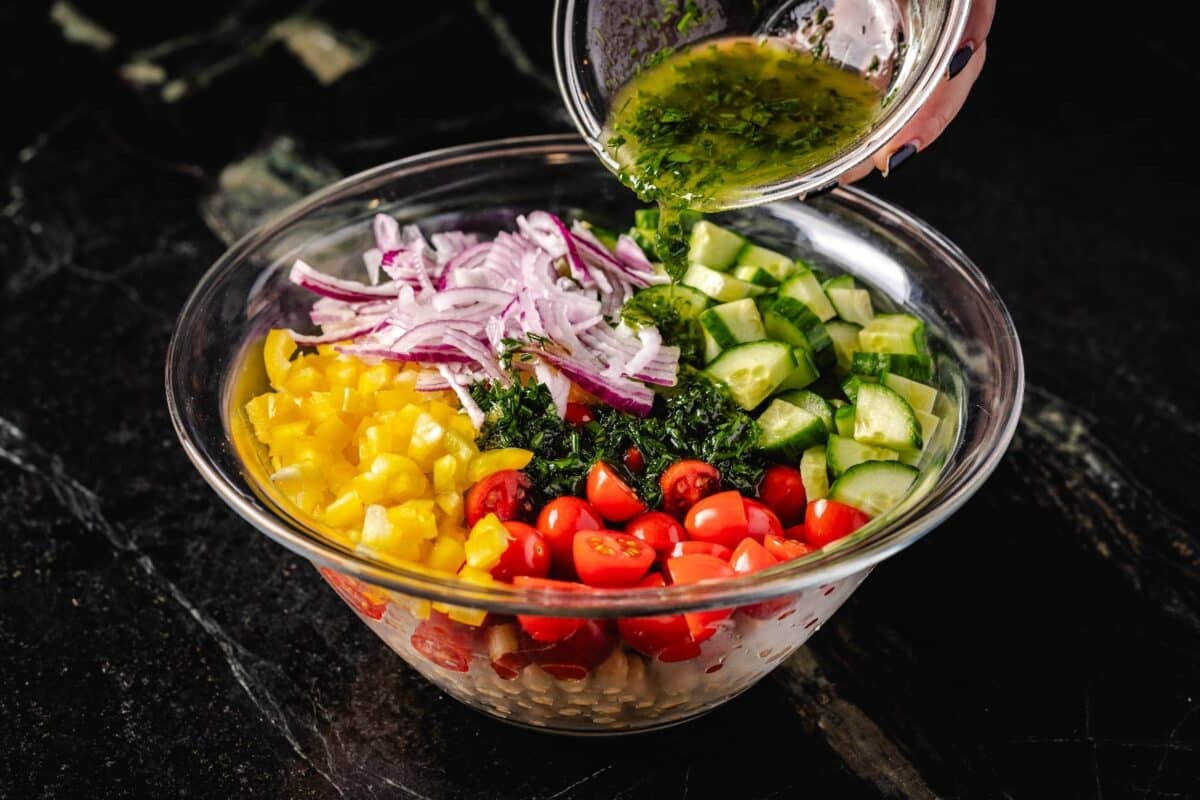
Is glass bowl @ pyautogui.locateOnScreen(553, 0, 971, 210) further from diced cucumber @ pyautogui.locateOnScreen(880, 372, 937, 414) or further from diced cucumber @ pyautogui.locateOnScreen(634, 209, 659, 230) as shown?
diced cucumber @ pyautogui.locateOnScreen(880, 372, 937, 414)

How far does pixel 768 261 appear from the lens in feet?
9.61

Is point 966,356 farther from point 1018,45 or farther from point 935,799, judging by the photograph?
point 1018,45

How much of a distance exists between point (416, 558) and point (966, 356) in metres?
1.31

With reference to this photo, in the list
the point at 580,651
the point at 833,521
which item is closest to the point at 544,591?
the point at 580,651

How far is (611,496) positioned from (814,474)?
1.42ft

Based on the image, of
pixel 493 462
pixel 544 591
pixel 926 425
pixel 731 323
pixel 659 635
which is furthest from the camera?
pixel 731 323

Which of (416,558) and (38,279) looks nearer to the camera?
(416,558)

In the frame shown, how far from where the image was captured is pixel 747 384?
2547 millimetres

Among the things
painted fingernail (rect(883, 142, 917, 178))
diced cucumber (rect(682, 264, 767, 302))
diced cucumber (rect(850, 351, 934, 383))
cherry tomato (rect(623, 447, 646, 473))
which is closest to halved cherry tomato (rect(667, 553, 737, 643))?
cherry tomato (rect(623, 447, 646, 473))

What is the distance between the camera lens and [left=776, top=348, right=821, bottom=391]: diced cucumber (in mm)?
2586

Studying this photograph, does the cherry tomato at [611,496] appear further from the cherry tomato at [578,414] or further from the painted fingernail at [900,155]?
the painted fingernail at [900,155]

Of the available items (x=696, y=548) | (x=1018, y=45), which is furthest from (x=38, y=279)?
(x=1018, y=45)

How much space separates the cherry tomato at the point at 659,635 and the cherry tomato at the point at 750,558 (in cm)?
14

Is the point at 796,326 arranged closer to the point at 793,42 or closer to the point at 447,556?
the point at 793,42
